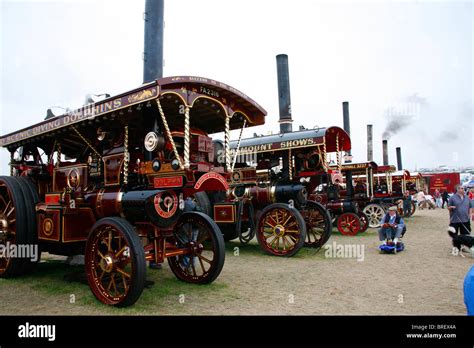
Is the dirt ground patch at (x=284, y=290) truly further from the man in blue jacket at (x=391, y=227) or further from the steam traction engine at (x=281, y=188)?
the man in blue jacket at (x=391, y=227)

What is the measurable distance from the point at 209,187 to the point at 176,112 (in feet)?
3.84

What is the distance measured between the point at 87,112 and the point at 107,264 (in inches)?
72.3

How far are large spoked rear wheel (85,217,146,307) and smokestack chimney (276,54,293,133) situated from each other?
35.7ft

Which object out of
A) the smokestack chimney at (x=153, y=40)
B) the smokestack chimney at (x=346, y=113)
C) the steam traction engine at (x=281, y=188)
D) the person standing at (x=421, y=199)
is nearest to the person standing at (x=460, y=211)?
the steam traction engine at (x=281, y=188)

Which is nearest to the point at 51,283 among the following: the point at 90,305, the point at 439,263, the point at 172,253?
the point at 90,305

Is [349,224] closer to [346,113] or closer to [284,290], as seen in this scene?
[284,290]

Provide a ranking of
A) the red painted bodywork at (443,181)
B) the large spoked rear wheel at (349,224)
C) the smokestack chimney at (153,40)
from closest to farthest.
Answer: the smokestack chimney at (153,40) < the large spoked rear wheel at (349,224) < the red painted bodywork at (443,181)

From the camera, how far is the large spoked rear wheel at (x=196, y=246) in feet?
14.9

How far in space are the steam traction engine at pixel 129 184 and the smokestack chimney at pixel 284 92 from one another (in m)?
9.20

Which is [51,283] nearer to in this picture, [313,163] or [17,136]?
[17,136]

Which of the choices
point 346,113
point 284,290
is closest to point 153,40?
point 284,290

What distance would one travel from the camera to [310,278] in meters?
5.25
